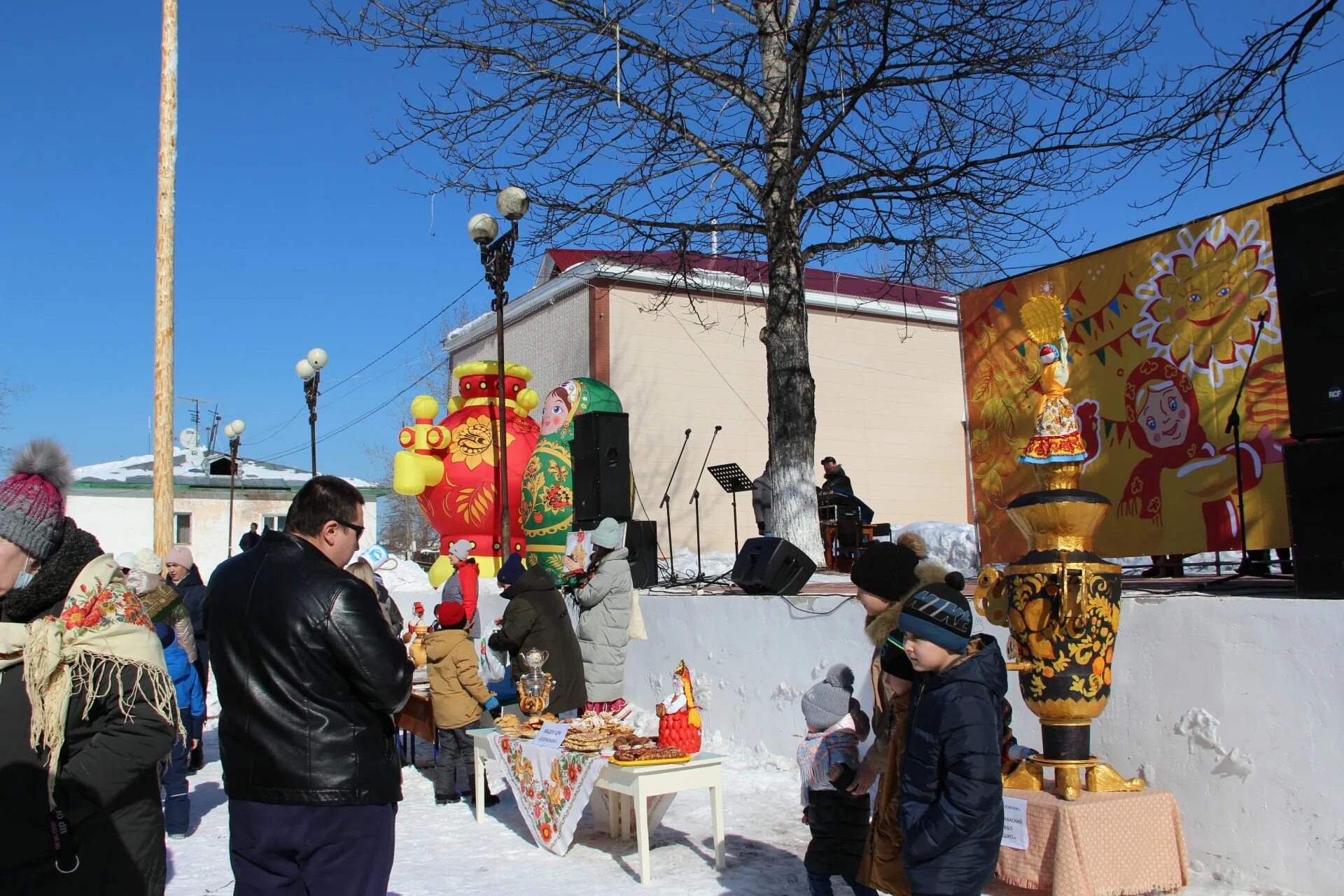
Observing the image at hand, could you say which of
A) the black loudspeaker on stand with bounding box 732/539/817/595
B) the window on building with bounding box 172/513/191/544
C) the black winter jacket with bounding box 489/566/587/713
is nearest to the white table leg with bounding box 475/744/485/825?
the black winter jacket with bounding box 489/566/587/713

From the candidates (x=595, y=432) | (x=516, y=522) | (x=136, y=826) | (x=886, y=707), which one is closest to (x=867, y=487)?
(x=516, y=522)

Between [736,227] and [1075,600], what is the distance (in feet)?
23.5

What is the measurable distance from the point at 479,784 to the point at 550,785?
3.74ft

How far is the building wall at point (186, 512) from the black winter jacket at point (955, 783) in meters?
26.9

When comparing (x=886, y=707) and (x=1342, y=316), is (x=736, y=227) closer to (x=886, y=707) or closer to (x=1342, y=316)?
(x=1342, y=316)

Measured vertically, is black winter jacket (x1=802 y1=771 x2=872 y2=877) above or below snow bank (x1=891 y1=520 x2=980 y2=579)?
below

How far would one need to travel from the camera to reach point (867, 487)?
72.4 ft

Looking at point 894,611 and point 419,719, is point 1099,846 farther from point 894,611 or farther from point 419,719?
point 419,719

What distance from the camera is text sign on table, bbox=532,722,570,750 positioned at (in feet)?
19.8

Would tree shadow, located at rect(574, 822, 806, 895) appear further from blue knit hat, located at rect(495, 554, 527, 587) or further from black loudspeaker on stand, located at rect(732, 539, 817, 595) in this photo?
black loudspeaker on stand, located at rect(732, 539, 817, 595)

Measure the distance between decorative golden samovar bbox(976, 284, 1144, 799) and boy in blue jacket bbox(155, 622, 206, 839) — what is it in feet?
14.3

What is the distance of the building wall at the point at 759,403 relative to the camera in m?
20.0

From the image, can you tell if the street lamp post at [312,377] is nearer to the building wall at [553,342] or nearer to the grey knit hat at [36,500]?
the building wall at [553,342]

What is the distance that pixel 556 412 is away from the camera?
14898 millimetres
